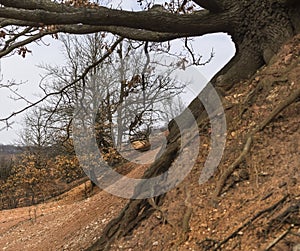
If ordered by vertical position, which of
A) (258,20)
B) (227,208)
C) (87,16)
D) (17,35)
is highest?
(17,35)

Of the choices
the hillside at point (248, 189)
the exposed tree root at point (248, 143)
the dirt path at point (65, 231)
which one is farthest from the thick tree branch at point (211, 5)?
the dirt path at point (65, 231)

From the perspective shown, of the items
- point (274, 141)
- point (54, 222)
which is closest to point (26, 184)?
point (54, 222)

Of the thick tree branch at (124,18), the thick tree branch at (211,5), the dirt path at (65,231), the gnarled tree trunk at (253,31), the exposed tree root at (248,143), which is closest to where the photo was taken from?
the exposed tree root at (248,143)

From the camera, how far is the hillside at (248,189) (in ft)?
8.75

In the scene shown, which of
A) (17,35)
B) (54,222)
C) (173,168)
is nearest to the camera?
(173,168)

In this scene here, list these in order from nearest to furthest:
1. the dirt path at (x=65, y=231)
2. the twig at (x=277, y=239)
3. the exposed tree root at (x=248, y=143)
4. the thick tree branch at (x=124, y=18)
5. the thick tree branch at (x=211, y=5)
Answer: the twig at (x=277, y=239) < the exposed tree root at (x=248, y=143) < the thick tree branch at (x=124, y=18) < the thick tree branch at (x=211, y=5) < the dirt path at (x=65, y=231)

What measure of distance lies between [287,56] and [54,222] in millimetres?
5206

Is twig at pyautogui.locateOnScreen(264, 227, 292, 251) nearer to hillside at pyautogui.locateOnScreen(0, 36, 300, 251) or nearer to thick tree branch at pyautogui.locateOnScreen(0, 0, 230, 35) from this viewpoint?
hillside at pyautogui.locateOnScreen(0, 36, 300, 251)

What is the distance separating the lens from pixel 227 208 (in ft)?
10.2

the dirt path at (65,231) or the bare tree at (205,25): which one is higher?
the bare tree at (205,25)

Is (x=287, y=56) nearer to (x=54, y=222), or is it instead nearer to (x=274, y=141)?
(x=274, y=141)

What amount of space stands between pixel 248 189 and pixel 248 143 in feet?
1.76

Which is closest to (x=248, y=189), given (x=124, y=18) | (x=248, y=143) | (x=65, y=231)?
(x=248, y=143)

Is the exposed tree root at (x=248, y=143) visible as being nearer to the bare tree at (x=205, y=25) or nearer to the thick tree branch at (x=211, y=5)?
the bare tree at (x=205, y=25)
